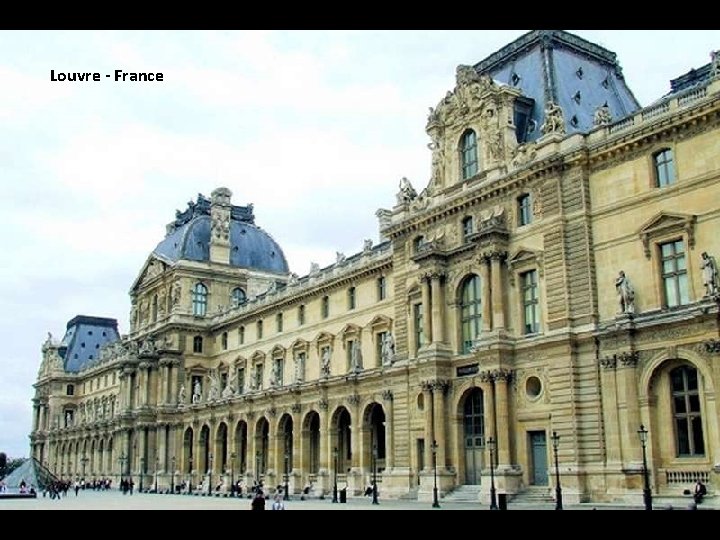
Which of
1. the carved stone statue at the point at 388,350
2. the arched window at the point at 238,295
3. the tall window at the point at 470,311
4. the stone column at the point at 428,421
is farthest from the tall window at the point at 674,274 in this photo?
the arched window at the point at 238,295

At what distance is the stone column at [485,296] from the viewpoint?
43594 mm

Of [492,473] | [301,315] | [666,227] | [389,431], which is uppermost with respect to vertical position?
[301,315]

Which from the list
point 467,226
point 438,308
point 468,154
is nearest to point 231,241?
point 468,154

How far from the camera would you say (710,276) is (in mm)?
33594

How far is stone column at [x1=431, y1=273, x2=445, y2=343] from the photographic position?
47.3 metres

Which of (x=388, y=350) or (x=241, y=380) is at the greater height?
(x=241, y=380)

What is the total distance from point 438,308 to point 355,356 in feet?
45.6

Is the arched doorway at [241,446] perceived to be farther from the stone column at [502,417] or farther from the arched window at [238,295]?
the stone column at [502,417]

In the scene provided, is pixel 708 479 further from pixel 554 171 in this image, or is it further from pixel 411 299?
pixel 411 299

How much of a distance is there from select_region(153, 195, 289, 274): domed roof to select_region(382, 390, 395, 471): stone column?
41.3 m

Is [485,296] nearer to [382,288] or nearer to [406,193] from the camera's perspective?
[406,193]

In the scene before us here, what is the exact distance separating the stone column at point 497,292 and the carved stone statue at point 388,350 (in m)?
10.8

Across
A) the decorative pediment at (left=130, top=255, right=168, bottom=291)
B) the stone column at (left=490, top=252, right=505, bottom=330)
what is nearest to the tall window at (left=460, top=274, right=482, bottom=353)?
the stone column at (left=490, top=252, right=505, bottom=330)
